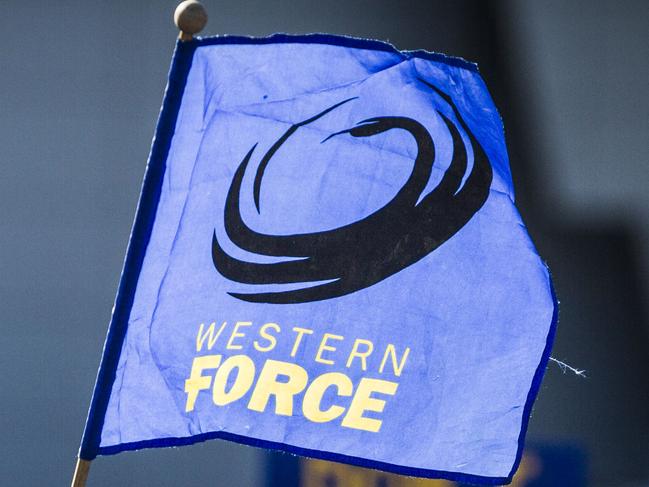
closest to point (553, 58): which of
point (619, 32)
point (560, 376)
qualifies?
point (619, 32)

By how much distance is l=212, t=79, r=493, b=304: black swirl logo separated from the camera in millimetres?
2537

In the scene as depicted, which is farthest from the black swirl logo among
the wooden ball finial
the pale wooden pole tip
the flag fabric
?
the pale wooden pole tip

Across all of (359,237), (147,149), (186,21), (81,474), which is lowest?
(81,474)

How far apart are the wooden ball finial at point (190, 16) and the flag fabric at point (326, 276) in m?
0.11

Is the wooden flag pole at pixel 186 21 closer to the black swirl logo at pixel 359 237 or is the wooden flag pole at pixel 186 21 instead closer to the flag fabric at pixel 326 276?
the flag fabric at pixel 326 276

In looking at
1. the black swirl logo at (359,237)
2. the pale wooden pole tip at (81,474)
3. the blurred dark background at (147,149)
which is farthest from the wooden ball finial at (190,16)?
the blurred dark background at (147,149)

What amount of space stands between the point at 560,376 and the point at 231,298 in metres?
5.81

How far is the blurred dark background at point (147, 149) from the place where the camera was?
→ 7.83m

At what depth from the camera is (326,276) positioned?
2543 millimetres

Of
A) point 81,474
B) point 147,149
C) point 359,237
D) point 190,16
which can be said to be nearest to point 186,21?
point 190,16

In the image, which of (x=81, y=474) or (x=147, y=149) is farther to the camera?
(x=147, y=149)

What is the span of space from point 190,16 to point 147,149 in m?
6.16

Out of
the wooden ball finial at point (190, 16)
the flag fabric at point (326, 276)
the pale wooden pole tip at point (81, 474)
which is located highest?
the wooden ball finial at point (190, 16)

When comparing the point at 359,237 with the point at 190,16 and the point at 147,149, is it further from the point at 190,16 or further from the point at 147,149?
the point at 147,149
